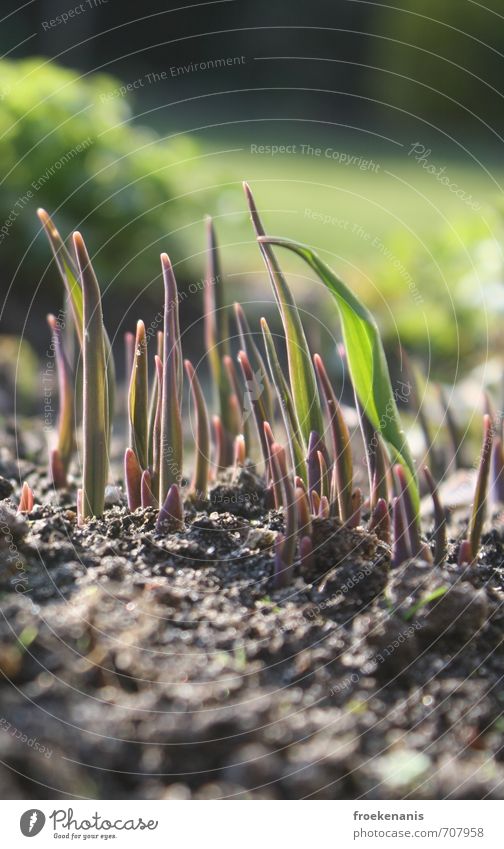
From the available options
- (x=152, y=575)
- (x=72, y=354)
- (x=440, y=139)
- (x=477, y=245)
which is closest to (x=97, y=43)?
(x=440, y=139)

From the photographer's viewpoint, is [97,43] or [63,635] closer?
[63,635]

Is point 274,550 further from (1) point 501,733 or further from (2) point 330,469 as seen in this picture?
(1) point 501,733

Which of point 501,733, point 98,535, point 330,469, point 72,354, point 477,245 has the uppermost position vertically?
point 477,245

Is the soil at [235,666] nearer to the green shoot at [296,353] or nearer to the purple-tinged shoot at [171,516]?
the purple-tinged shoot at [171,516]

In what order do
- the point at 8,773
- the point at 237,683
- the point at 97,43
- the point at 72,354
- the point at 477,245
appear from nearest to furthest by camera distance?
the point at 8,773, the point at 237,683, the point at 72,354, the point at 477,245, the point at 97,43

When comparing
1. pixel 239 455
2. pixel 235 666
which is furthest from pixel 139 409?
pixel 235 666

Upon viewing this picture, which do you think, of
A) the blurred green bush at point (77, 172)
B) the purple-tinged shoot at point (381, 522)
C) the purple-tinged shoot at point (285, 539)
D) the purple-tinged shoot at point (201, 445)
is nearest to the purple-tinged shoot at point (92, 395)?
the purple-tinged shoot at point (201, 445)

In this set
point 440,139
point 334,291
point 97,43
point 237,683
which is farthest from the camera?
point 97,43
